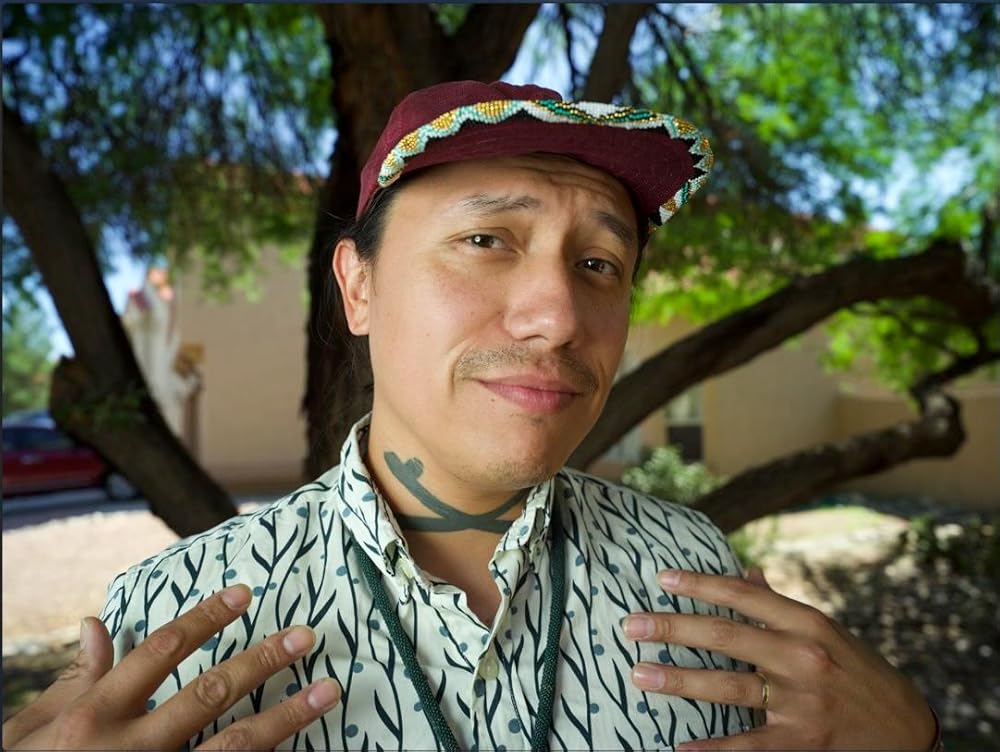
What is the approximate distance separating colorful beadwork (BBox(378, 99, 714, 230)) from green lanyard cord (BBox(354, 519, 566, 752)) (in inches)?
25.9

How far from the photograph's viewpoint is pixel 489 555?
59.1 inches

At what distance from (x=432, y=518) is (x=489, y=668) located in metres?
0.28

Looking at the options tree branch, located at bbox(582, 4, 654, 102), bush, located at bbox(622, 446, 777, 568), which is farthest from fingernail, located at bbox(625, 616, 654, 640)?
bush, located at bbox(622, 446, 777, 568)

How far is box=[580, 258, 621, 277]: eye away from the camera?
146cm

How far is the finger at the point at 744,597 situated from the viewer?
1386 mm

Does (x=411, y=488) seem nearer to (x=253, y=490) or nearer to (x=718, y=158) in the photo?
(x=718, y=158)

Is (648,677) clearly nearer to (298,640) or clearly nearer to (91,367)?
(298,640)

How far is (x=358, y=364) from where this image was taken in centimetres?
207

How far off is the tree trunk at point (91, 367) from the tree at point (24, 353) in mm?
241

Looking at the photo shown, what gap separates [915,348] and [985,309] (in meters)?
2.28

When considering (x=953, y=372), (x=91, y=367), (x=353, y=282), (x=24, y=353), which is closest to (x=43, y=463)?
(x=24, y=353)

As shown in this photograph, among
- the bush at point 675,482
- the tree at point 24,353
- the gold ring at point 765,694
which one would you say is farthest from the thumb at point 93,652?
the bush at point 675,482

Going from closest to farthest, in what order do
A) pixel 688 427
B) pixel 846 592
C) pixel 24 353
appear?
1. pixel 846 592
2. pixel 24 353
3. pixel 688 427

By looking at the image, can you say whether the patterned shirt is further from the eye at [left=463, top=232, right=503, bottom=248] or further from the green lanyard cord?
the eye at [left=463, top=232, right=503, bottom=248]
